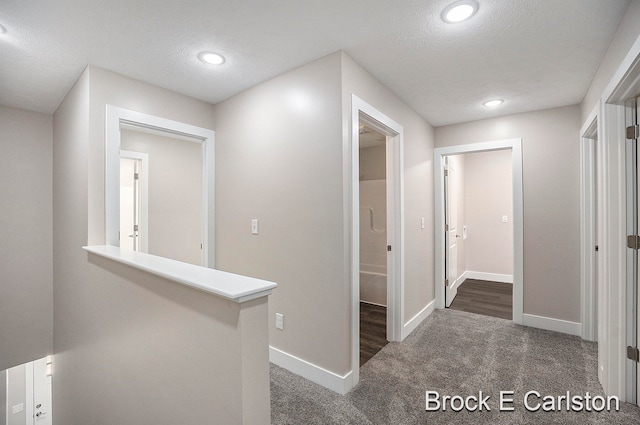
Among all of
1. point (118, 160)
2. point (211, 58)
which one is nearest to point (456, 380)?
point (211, 58)

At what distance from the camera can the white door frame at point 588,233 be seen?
2797mm

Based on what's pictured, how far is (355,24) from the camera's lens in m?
1.78

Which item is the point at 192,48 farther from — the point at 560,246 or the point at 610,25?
the point at 560,246

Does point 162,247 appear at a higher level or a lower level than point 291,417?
higher

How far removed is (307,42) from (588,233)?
10.5 feet

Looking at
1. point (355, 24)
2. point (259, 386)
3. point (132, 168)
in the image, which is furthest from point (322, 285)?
point (132, 168)

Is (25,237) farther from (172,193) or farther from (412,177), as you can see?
(412,177)

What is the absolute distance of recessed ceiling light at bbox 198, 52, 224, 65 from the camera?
2148mm

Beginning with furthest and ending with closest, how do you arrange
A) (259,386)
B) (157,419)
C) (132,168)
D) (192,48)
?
(132,168)
(192,48)
(157,419)
(259,386)

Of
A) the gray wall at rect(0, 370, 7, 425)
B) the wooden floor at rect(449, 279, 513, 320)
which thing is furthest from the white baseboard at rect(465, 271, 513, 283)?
the gray wall at rect(0, 370, 7, 425)

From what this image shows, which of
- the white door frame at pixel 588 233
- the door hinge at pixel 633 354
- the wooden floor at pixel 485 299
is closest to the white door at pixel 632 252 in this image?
the door hinge at pixel 633 354

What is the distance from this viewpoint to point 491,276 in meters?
5.42

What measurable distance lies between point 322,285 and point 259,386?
115 cm

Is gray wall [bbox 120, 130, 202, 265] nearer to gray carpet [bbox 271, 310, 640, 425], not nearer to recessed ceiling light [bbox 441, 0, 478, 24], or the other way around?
gray carpet [bbox 271, 310, 640, 425]
